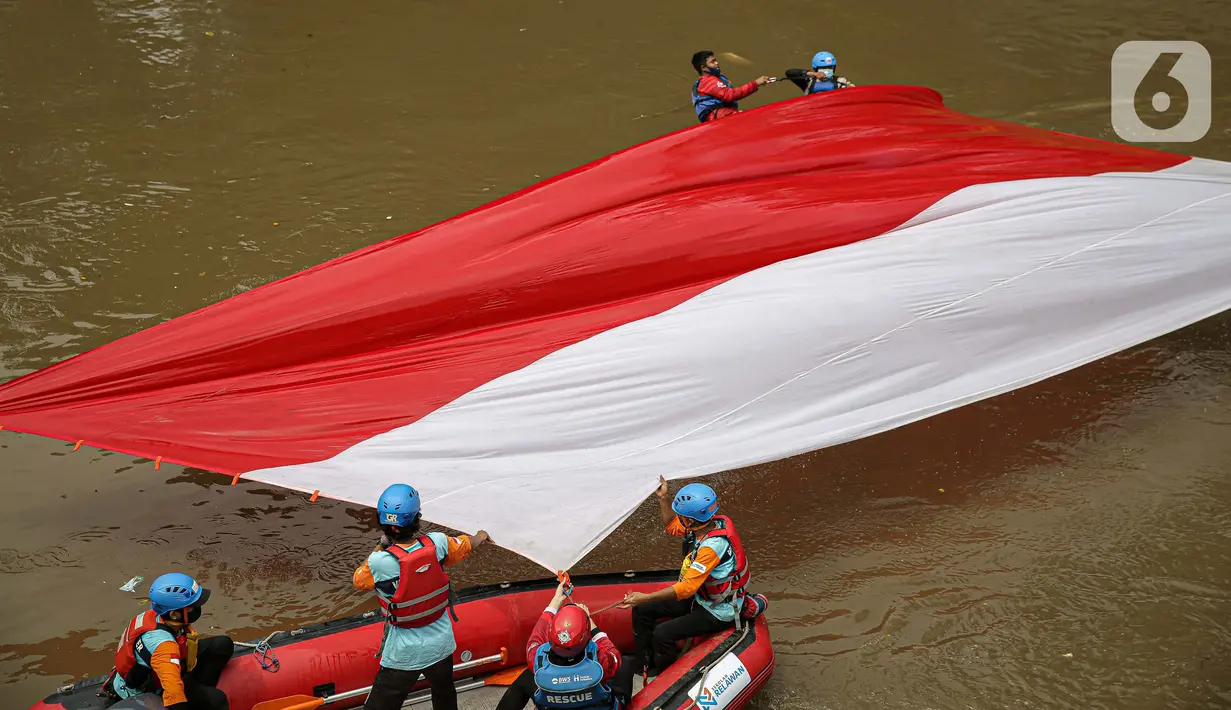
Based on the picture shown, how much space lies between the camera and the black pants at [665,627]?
511cm

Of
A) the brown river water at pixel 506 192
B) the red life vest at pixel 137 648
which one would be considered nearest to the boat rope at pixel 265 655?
the red life vest at pixel 137 648

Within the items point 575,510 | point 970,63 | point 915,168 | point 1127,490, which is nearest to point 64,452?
point 575,510

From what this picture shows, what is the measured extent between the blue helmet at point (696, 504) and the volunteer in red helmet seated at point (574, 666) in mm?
759

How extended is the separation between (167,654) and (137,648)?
6.3 inches

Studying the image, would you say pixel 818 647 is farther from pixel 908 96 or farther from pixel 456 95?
pixel 456 95

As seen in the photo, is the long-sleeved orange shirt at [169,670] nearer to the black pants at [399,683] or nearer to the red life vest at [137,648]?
the red life vest at [137,648]

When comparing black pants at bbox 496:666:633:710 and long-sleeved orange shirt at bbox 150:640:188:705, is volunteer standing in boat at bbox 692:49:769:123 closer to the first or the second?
black pants at bbox 496:666:633:710

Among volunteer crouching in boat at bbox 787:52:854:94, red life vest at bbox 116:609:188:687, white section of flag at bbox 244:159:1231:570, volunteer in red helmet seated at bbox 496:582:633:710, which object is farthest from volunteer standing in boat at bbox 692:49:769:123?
red life vest at bbox 116:609:188:687

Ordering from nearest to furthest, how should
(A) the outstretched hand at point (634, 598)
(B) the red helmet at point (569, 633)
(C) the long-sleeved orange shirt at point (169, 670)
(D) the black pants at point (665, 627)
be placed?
(B) the red helmet at point (569, 633), (C) the long-sleeved orange shirt at point (169, 670), (A) the outstretched hand at point (634, 598), (D) the black pants at point (665, 627)

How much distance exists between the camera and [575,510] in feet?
17.5

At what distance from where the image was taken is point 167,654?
15.0ft

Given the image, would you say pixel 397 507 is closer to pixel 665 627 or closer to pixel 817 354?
pixel 665 627

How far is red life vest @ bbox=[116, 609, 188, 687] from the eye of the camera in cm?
464

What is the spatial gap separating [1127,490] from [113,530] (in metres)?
6.50
